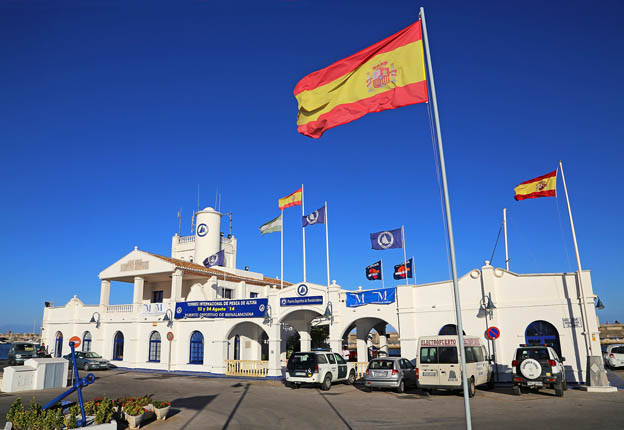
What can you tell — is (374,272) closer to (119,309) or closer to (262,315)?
(262,315)

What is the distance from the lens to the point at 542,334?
21.2m

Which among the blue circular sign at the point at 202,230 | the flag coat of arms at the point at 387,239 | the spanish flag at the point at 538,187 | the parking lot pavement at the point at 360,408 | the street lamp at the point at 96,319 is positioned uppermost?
the blue circular sign at the point at 202,230

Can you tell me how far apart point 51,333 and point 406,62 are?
42.9 metres

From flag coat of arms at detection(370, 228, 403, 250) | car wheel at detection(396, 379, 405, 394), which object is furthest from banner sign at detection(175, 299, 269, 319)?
car wheel at detection(396, 379, 405, 394)

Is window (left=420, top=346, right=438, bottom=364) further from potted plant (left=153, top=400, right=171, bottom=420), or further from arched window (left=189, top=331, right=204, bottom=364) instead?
arched window (left=189, top=331, right=204, bottom=364)

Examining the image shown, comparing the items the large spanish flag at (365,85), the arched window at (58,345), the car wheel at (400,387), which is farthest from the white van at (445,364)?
the arched window at (58,345)

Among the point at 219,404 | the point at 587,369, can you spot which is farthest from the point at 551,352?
the point at 219,404

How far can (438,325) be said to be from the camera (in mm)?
23031

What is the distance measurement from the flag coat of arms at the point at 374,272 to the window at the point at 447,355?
31.6 feet

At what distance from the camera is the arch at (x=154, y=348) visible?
32.8 metres

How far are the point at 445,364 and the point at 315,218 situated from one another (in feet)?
40.6

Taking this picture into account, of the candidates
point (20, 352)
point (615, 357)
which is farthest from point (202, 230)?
point (615, 357)

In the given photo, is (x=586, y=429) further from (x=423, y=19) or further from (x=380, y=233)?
(x=380, y=233)

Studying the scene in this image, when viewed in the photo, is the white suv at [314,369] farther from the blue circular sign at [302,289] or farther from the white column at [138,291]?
the white column at [138,291]
